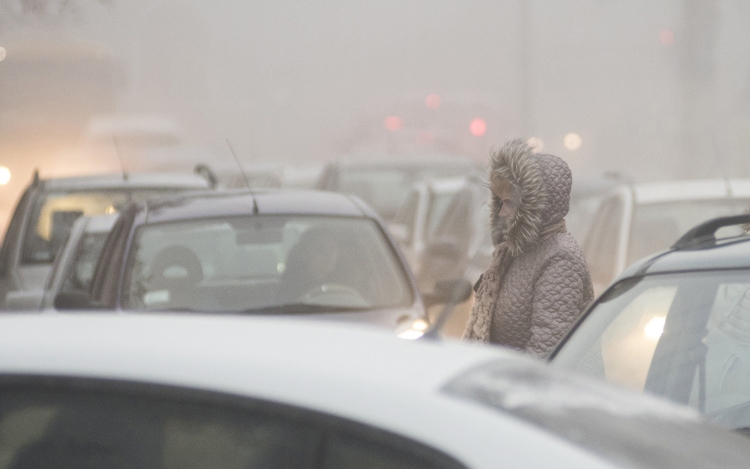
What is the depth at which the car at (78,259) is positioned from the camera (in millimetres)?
6574

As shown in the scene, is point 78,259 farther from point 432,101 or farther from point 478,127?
point 432,101

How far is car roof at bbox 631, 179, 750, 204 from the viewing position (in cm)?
712

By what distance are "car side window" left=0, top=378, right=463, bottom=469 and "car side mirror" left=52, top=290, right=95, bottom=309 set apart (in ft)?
11.1

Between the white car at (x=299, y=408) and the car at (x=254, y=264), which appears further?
the car at (x=254, y=264)

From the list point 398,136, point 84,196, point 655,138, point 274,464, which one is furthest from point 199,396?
point 655,138

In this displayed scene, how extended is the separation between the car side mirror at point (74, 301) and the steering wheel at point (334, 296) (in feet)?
3.05

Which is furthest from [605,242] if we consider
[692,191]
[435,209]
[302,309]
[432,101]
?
[432,101]

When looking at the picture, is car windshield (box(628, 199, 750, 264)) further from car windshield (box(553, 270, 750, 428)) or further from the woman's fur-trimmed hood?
car windshield (box(553, 270, 750, 428))

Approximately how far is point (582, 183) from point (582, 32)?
1909 inches

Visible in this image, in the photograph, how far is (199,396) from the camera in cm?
183

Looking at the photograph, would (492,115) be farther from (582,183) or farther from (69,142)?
(582,183)

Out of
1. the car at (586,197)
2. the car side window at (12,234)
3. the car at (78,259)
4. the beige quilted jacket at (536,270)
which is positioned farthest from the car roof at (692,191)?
the car side window at (12,234)

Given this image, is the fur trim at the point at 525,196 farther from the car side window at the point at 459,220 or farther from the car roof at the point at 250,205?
the car side window at the point at 459,220

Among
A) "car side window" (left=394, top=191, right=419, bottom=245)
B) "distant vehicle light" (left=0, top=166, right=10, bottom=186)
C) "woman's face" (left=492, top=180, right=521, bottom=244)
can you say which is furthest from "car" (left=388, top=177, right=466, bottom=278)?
"distant vehicle light" (left=0, top=166, right=10, bottom=186)
